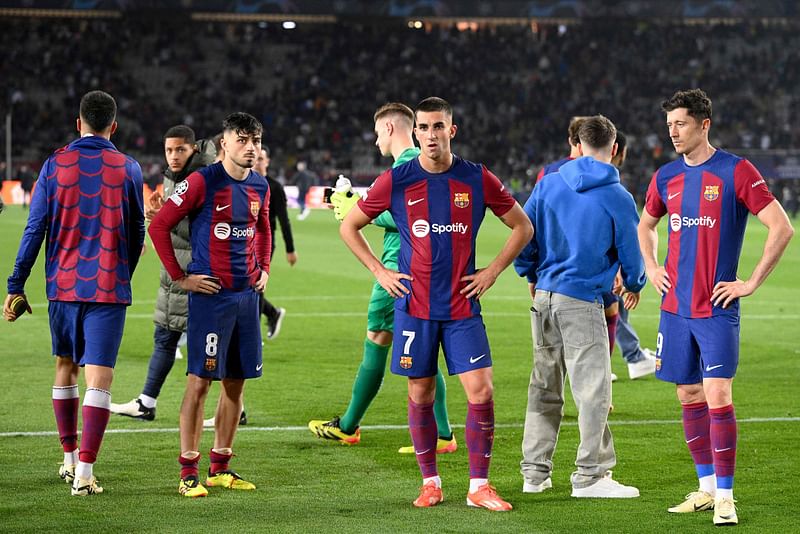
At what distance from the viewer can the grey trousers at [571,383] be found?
6598 mm

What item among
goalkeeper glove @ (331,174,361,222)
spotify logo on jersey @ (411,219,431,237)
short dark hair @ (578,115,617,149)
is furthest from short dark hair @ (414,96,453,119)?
goalkeeper glove @ (331,174,361,222)

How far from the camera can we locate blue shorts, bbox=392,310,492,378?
6.26 meters

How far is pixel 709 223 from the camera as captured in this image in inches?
241

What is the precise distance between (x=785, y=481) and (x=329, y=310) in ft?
31.6

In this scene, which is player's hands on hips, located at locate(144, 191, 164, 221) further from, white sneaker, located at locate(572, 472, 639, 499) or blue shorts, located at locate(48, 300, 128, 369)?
white sneaker, located at locate(572, 472, 639, 499)

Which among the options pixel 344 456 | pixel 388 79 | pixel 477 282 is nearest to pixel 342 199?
pixel 344 456

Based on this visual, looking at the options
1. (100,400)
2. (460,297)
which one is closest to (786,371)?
(460,297)

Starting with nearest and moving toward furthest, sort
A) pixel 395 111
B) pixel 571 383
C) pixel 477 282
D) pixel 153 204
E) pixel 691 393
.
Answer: pixel 477 282, pixel 691 393, pixel 571 383, pixel 395 111, pixel 153 204

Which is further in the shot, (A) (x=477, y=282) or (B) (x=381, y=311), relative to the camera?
(B) (x=381, y=311)

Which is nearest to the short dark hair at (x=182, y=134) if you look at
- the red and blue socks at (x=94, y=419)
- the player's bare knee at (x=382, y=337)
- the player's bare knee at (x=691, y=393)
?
the player's bare knee at (x=382, y=337)

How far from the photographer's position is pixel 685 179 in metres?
6.23

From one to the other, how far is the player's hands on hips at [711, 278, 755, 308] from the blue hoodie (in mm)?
677

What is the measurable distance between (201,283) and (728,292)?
8.85 ft

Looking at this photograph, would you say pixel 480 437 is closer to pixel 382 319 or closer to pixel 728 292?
pixel 728 292
